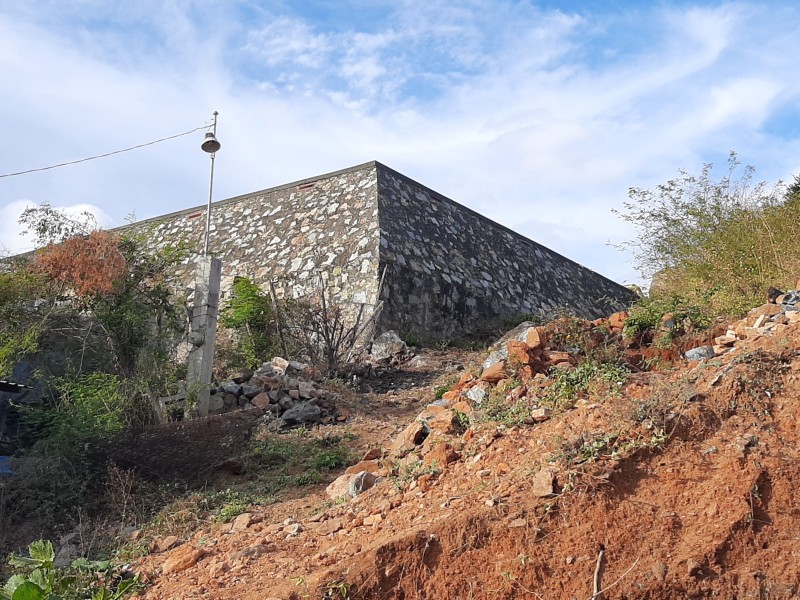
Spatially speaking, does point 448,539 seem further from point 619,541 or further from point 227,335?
point 227,335

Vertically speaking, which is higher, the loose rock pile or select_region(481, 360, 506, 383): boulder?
select_region(481, 360, 506, 383): boulder

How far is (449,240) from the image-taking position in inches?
519

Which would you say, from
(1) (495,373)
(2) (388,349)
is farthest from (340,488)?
(2) (388,349)

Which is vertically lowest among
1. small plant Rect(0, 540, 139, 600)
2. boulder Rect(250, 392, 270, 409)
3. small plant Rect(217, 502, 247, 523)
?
small plant Rect(0, 540, 139, 600)

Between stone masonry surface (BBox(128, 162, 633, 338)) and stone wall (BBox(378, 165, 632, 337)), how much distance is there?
0.07ft

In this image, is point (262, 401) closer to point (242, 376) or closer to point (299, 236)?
point (242, 376)

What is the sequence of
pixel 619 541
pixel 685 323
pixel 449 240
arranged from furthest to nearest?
pixel 449 240 → pixel 685 323 → pixel 619 541

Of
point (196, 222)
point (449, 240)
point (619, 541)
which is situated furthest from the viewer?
point (196, 222)

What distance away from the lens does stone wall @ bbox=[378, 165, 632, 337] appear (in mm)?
11773

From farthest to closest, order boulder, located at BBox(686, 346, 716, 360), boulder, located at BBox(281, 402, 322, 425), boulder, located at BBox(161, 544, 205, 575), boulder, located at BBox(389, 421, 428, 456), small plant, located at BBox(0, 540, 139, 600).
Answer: boulder, located at BBox(281, 402, 322, 425) → boulder, located at BBox(686, 346, 716, 360) → boulder, located at BBox(389, 421, 428, 456) → boulder, located at BBox(161, 544, 205, 575) → small plant, located at BBox(0, 540, 139, 600)

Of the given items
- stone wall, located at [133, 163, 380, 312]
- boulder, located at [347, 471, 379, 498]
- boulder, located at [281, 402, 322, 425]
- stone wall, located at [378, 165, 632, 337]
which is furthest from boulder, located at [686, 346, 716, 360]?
stone wall, located at [133, 163, 380, 312]

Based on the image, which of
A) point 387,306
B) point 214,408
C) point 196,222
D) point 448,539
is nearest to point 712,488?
point 448,539

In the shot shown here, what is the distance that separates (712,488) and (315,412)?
444cm

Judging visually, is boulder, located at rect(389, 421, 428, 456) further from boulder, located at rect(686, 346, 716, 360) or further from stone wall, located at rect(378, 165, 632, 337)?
stone wall, located at rect(378, 165, 632, 337)
